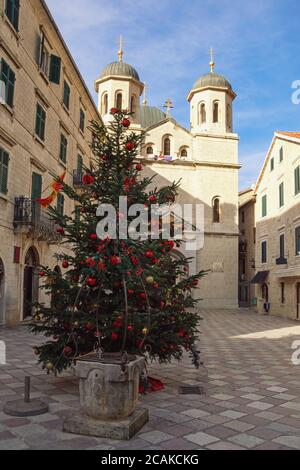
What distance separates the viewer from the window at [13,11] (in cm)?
1510

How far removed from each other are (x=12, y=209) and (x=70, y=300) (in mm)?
10138

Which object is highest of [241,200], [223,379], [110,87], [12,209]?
[110,87]

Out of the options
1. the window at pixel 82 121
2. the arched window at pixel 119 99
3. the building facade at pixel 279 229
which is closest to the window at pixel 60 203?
the window at pixel 82 121

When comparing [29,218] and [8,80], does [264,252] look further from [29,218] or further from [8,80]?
[8,80]

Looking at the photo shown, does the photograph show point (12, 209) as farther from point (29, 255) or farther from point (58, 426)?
point (58, 426)

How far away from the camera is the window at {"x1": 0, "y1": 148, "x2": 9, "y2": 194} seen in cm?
1486

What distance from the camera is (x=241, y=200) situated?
47562mm

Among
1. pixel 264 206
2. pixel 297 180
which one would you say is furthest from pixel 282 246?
pixel 264 206

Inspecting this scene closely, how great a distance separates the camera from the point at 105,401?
4.82m

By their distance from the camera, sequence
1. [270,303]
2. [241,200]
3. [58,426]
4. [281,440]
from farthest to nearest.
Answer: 1. [241,200]
2. [270,303]
3. [58,426]
4. [281,440]

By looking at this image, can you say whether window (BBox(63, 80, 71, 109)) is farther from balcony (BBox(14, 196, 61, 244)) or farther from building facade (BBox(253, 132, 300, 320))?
building facade (BBox(253, 132, 300, 320))

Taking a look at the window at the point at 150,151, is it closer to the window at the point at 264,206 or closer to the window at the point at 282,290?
the window at the point at 264,206
